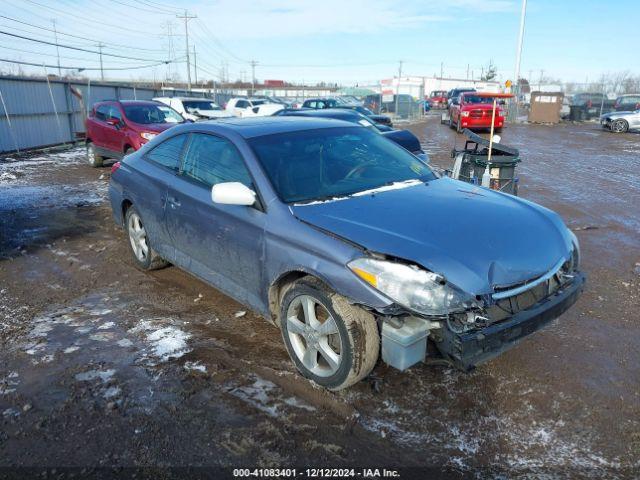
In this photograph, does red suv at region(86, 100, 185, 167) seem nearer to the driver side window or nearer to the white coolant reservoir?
the driver side window

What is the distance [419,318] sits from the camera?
270 cm

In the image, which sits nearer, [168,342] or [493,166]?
[168,342]

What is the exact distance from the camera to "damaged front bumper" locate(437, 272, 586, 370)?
2609 mm

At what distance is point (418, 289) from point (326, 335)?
73cm

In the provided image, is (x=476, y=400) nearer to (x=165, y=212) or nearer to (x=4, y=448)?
(x=4, y=448)

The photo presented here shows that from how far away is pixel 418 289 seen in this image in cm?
262

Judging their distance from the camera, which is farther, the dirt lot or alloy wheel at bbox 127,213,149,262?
alloy wheel at bbox 127,213,149,262

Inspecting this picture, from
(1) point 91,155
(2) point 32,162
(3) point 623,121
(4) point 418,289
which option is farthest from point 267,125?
(3) point 623,121

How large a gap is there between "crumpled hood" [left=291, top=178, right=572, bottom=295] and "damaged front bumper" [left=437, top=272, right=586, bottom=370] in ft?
0.67

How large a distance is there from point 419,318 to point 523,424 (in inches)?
34.7

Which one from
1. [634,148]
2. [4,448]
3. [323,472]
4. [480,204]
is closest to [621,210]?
[480,204]

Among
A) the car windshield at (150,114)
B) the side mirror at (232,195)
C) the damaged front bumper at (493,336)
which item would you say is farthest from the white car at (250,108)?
the damaged front bumper at (493,336)

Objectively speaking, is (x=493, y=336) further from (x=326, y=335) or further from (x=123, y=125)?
(x=123, y=125)

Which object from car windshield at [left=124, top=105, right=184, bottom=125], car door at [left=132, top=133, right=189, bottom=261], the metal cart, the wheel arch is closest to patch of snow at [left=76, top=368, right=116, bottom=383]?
the wheel arch
